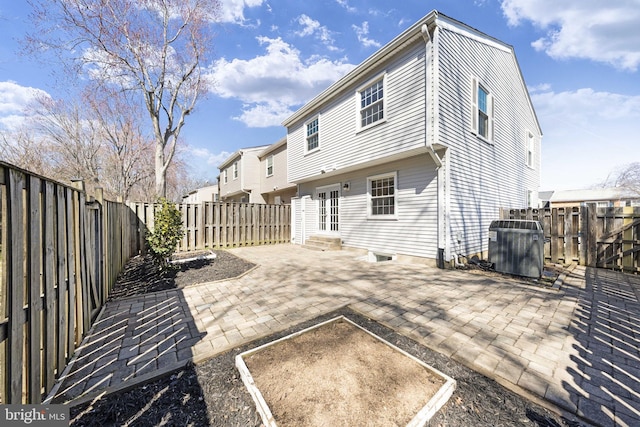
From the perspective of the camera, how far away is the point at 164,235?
5.56 m

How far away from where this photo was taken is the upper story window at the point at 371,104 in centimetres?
724

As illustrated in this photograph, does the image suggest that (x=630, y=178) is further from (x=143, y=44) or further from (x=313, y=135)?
(x=143, y=44)

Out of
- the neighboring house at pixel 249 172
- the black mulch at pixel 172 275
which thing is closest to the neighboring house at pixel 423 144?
the black mulch at pixel 172 275

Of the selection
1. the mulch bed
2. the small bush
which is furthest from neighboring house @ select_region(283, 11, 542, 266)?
the small bush

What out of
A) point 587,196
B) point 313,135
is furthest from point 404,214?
point 587,196

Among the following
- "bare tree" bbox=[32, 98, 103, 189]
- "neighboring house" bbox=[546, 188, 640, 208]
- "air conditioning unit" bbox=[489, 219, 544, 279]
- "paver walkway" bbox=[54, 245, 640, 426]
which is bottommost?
"paver walkway" bbox=[54, 245, 640, 426]

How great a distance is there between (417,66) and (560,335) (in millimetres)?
6215

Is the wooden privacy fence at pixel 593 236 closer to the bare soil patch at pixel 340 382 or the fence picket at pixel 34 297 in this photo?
the bare soil patch at pixel 340 382

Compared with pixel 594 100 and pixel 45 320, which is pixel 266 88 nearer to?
pixel 45 320

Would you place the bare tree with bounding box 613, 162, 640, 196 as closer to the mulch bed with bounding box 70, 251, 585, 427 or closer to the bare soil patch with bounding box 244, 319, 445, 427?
the mulch bed with bounding box 70, 251, 585, 427

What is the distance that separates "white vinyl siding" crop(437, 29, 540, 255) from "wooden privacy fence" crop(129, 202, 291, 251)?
787cm

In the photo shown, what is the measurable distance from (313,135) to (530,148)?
33.9ft

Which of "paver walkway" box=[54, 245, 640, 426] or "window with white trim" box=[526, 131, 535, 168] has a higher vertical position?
"window with white trim" box=[526, 131, 535, 168]

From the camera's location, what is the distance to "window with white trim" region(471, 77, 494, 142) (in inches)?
283
